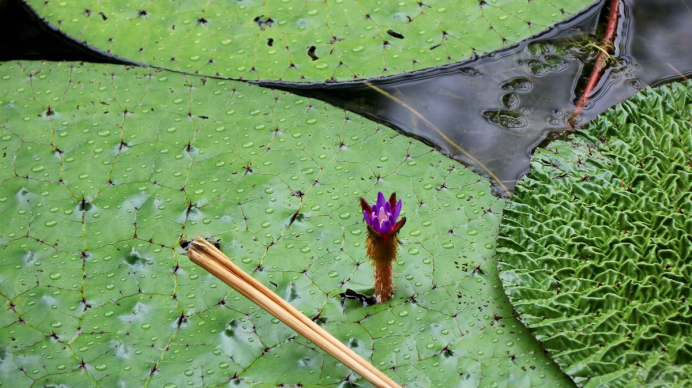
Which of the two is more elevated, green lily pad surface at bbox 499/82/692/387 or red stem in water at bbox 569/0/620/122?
red stem in water at bbox 569/0/620/122

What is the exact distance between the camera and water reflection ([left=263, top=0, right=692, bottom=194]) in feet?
10.3

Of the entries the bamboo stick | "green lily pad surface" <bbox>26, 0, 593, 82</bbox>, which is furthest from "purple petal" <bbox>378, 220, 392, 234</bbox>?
"green lily pad surface" <bbox>26, 0, 593, 82</bbox>

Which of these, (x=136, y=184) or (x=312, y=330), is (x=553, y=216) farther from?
(x=136, y=184)

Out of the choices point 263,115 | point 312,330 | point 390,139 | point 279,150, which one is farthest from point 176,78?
point 312,330

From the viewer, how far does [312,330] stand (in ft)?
6.70

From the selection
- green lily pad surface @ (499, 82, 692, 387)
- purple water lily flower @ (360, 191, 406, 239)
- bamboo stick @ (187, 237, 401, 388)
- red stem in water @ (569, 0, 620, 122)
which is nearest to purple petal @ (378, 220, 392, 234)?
purple water lily flower @ (360, 191, 406, 239)

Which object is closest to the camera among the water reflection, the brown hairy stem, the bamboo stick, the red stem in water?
the bamboo stick

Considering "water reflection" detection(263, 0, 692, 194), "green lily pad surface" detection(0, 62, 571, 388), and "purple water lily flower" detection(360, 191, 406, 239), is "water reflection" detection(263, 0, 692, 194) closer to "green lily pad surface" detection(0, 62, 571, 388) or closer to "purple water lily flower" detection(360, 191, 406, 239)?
"green lily pad surface" detection(0, 62, 571, 388)

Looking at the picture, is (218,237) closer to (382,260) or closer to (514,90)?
(382,260)

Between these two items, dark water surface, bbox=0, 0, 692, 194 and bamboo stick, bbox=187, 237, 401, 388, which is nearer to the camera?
bamboo stick, bbox=187, 237, 401, 388

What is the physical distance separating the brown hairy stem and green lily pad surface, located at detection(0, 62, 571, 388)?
0.20ft

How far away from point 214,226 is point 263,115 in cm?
69

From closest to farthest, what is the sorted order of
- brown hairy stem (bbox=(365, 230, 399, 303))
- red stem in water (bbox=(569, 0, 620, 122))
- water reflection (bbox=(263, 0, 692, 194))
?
brown hairy stem (bbox=(365, 230, 399, 303)) < water reflection (bbox=(263, 0, 692, 194)) < red stem in water (bbox=(569, 0, 620, 122))

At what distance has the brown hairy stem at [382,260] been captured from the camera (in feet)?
6.93
